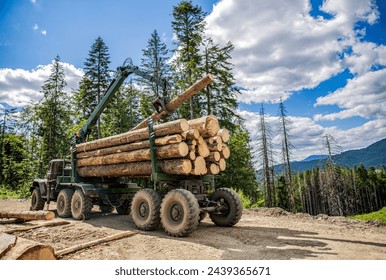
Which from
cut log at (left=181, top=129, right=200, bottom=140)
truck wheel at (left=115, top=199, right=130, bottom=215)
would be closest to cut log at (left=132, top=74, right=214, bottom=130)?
cut log at (left=181, top=129, right=200, bottom=140)

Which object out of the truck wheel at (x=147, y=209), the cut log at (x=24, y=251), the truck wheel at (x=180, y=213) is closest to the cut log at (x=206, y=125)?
the truck wheel at (x=180, y=213)

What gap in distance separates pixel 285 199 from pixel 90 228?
179 ft


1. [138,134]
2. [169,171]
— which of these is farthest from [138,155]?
[169,171]

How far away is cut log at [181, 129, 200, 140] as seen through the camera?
731cm

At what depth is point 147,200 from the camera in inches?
297

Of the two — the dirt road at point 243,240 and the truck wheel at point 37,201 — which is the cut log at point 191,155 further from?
the truck wheel at point 37,201

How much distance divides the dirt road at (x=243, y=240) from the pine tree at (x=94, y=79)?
21151 mm

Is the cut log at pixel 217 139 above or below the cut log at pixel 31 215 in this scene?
above

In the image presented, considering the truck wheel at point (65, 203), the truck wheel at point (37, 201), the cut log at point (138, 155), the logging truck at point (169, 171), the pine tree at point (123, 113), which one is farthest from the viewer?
the pine tree at point (123, 113)

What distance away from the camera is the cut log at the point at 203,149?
759cm

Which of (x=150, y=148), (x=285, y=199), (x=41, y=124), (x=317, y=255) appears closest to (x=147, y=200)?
(x=150, y=148)

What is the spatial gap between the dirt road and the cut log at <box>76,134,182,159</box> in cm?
231

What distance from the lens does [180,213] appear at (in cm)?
680

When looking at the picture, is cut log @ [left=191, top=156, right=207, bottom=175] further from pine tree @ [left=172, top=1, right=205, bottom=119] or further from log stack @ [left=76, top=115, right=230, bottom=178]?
pine tree @ [left=172, top=1, right=205, bottom=119]
